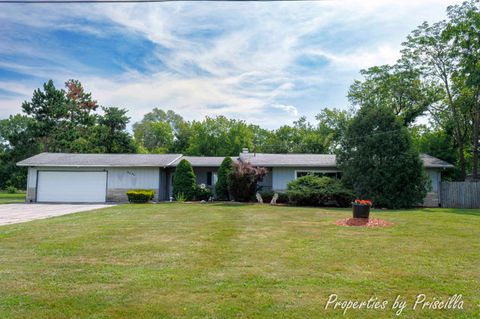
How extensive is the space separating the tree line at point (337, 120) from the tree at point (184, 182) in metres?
9.51

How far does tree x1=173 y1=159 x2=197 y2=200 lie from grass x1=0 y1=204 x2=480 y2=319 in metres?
12.6

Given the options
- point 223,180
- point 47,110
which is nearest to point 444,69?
point 223,180

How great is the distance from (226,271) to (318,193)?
1444 centimetres

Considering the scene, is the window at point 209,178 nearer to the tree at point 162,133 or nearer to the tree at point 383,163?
the tree at point 383,163

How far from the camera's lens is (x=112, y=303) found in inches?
166

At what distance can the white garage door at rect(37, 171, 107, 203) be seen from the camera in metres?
23.1

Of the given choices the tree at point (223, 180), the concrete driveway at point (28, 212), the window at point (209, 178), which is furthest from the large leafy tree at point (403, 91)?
the concrete driveway at point (28, 212)

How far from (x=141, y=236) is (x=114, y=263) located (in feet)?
9.14

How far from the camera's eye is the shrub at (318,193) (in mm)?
19266

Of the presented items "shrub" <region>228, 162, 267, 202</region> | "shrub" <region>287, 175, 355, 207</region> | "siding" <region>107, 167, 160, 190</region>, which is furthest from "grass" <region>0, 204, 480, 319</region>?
"siding" <region>107, 167, 160, 190</region>

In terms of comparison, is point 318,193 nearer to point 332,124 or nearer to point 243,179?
Answer: point 243,179

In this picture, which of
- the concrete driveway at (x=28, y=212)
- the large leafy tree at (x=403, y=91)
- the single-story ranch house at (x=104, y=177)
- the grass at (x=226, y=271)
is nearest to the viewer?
the grass at (x=226, y=271)

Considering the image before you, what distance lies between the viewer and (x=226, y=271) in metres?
5.56

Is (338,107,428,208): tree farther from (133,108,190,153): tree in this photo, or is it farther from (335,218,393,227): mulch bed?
(133,108,190,153): tree
